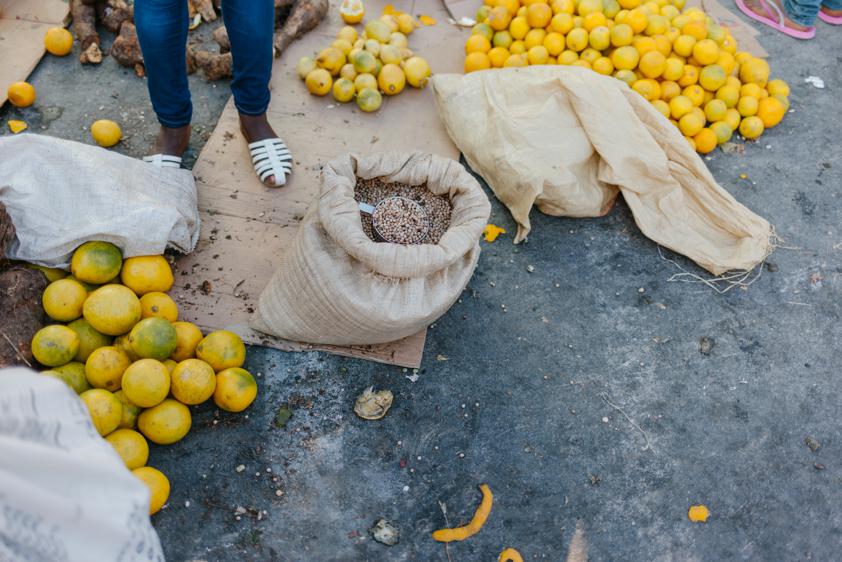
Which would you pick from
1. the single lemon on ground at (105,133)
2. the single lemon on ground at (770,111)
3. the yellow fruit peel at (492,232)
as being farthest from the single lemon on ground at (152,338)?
the single lemon on ground at (770,111)

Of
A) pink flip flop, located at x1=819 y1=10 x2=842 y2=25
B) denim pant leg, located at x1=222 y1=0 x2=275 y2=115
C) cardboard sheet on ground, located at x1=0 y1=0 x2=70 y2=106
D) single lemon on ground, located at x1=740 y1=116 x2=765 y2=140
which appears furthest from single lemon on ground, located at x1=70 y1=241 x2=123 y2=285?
pink flip flop, located at x1=819 y1=10 x2=842 y2=25

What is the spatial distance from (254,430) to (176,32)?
180 centimetres

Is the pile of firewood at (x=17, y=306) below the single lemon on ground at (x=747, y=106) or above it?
below

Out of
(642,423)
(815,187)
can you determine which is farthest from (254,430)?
(815,187)

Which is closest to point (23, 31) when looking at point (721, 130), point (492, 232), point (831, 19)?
point (492, 232)

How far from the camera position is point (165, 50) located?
2.73 metres

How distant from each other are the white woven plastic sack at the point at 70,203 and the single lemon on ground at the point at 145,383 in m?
0.58

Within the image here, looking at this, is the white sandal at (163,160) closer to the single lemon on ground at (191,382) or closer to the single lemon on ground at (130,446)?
the single lemon on ground at (191,382)

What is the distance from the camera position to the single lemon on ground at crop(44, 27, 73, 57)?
3715 mm

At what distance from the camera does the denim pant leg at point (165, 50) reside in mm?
2611

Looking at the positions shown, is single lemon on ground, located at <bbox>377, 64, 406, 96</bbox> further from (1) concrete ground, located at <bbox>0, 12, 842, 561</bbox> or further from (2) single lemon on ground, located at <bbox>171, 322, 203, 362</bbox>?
(2) single lemon on ground, located at <bbox>171, 322, 203, 362</bbox>

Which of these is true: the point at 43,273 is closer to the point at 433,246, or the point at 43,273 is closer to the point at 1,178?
the point at 1,178

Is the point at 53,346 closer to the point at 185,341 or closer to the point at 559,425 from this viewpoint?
the point at 185,341

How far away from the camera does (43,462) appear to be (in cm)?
127
